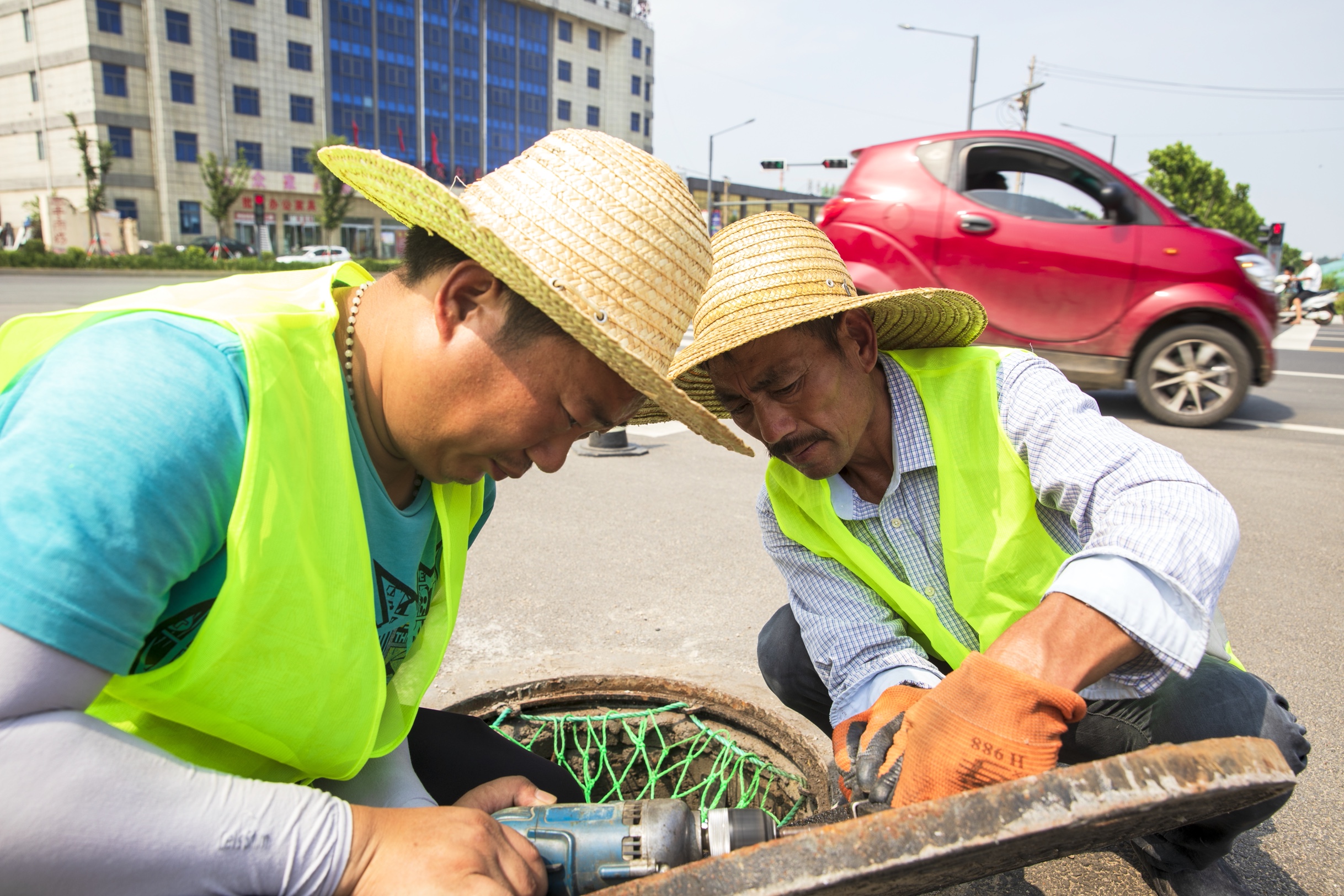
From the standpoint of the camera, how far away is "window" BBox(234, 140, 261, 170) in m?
41.7

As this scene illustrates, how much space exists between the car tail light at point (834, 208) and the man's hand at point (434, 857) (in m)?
6.14

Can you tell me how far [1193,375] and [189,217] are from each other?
4432cm

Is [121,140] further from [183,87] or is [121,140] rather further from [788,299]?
[788,299]

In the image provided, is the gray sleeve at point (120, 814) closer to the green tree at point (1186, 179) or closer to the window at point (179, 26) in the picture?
the green tree at point (1186, 179)

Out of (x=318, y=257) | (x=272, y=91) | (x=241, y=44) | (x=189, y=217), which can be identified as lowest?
(x=318, y=257)

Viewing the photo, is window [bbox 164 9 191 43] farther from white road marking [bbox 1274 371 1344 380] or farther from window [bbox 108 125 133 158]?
white road marking [bbox 1274 371 1344 380]

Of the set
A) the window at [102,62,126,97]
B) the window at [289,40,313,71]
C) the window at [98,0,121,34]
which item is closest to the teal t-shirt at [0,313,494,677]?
the window at [102,62,126,97]

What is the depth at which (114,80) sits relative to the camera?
37.8 meters

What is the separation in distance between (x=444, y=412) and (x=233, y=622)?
0.40 meters

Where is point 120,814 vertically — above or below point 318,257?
below

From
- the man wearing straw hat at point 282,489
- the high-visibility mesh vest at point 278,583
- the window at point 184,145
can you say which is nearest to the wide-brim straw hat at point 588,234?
the man wearing straw hat at point 282,489

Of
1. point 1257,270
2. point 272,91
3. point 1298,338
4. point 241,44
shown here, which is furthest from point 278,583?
point 241,44

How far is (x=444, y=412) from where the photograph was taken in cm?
125

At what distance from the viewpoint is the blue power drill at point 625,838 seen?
1312mm
